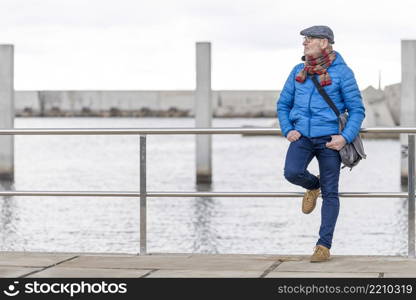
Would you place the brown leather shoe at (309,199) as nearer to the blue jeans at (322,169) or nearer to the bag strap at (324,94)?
the blue jeans at (322,169)

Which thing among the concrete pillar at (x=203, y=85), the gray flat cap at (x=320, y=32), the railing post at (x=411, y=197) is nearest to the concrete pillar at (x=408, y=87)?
the concrete pillar at (x=203, y=85)

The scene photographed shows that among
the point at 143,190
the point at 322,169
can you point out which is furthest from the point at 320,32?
the point at 143,190

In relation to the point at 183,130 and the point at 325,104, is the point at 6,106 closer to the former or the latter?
the point at 183,130

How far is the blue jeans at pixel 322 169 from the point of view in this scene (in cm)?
666

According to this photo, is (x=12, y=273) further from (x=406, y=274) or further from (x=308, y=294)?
(x=406, y=274)

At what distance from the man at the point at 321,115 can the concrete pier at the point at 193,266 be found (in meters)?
0.27

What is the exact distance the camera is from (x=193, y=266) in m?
6.50

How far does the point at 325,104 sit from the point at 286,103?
276mm

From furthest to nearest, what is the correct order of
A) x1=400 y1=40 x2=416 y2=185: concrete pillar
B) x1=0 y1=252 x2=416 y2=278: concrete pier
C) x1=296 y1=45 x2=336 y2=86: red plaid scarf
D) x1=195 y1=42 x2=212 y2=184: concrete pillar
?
x1=195 y1=42 x2=212 y2=184: concrete pillar, x1=400 y1=40 x2=416 y2=185: concrete pillar, x1=296 y1=45 x2=336 y2=86: red plaid scarf, x1=0 y1=252 x2=416 y2=278: concrete pier

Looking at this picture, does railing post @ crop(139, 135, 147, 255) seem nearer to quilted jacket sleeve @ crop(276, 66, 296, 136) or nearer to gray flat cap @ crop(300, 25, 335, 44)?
quilted jacket sleeve @ crop(276, 66, 296, 136)

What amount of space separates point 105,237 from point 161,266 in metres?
10.3

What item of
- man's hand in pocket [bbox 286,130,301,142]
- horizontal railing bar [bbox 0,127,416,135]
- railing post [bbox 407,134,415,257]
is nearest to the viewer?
man's hand in pocket [bbox 286,130,301,142]

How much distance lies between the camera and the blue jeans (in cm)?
666

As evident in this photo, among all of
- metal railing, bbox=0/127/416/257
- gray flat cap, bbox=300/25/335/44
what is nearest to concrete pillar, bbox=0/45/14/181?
metal railing, bbox=0/127/416/257
